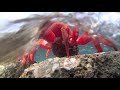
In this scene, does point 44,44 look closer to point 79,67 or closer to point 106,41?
point 79,67

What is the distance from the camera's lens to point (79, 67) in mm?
4062

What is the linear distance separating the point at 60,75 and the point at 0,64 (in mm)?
811

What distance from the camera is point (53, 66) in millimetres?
4105

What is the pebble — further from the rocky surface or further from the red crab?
the red crab

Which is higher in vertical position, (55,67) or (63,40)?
(63,40)

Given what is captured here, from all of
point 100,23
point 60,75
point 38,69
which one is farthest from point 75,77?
point 100,23

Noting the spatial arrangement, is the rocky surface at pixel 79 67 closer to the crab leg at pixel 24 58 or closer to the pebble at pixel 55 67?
the pebble at pixel 55 67

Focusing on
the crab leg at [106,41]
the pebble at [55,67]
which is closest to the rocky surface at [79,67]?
the pebble at [55,67]

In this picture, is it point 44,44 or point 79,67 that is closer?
point 79,67

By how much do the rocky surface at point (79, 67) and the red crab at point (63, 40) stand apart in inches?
3.6

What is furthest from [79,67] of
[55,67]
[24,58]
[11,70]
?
[11,70]

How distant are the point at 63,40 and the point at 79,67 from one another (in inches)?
17.0

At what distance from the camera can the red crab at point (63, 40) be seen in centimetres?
417

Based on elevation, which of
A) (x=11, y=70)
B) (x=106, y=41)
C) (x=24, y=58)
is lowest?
(x=11, y=70)
